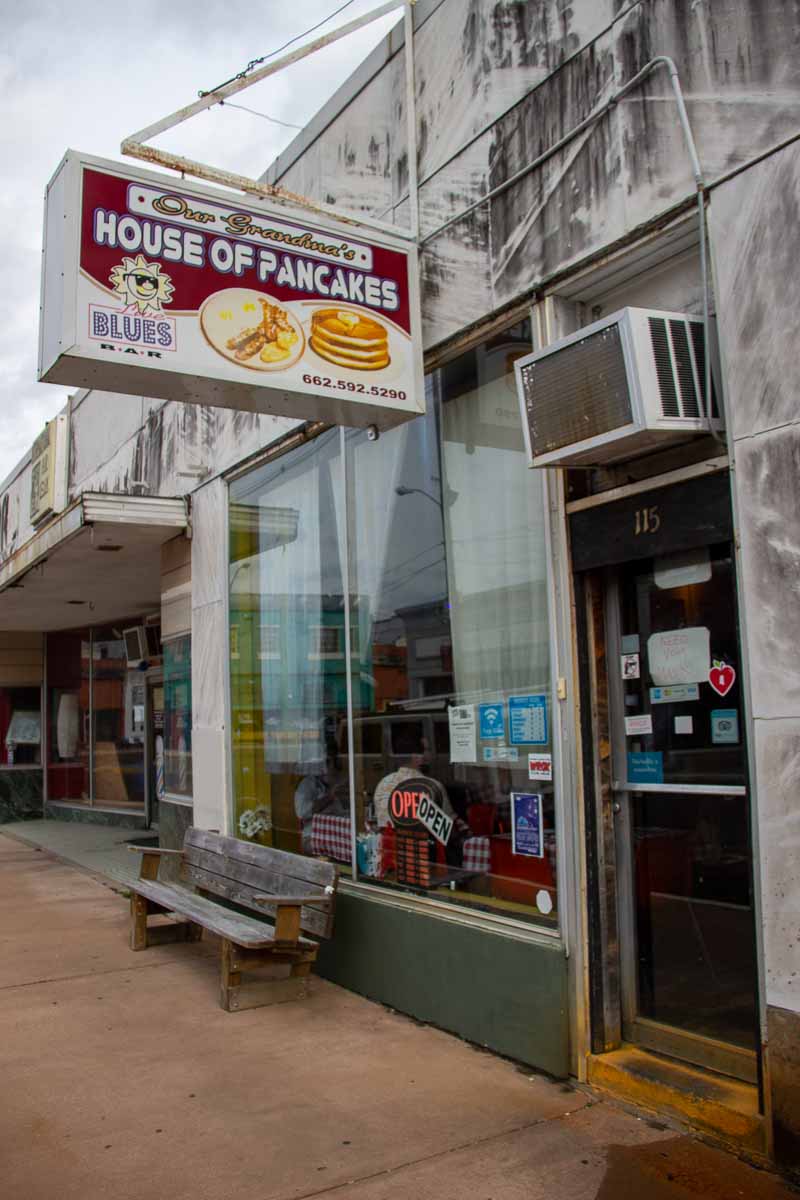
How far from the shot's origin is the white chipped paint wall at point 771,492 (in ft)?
11.6

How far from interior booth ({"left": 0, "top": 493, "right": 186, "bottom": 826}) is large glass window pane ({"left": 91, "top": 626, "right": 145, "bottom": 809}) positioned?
1cm

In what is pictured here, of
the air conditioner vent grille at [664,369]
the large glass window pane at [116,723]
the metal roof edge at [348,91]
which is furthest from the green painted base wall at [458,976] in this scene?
the large glass window pane at [116,723]

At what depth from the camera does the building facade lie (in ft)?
12.3

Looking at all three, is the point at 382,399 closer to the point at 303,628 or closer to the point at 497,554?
the point at 497,554

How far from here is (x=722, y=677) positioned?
406cm

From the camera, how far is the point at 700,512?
3.99 meters

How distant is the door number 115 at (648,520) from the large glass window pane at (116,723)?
11.2 m

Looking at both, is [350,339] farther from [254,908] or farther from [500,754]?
[254,908]

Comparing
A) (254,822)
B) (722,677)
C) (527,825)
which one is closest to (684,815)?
(722,677)

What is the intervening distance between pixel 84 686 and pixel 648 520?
42.6ft

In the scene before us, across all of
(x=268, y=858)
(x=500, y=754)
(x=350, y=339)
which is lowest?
(x=268, y=858)

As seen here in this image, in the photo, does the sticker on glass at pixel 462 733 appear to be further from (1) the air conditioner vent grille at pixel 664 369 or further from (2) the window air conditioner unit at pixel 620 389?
(1) the air conditioner vent grille at pixel 664 369

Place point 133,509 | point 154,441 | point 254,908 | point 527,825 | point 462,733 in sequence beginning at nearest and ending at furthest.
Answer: point 527,825
point 462,733
point 254,908
point 133,509
point 154,441

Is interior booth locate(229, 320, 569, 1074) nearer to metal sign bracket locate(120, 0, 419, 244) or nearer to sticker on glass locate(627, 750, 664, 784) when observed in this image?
sticker on glass locate(627, 750, 664, 784)
